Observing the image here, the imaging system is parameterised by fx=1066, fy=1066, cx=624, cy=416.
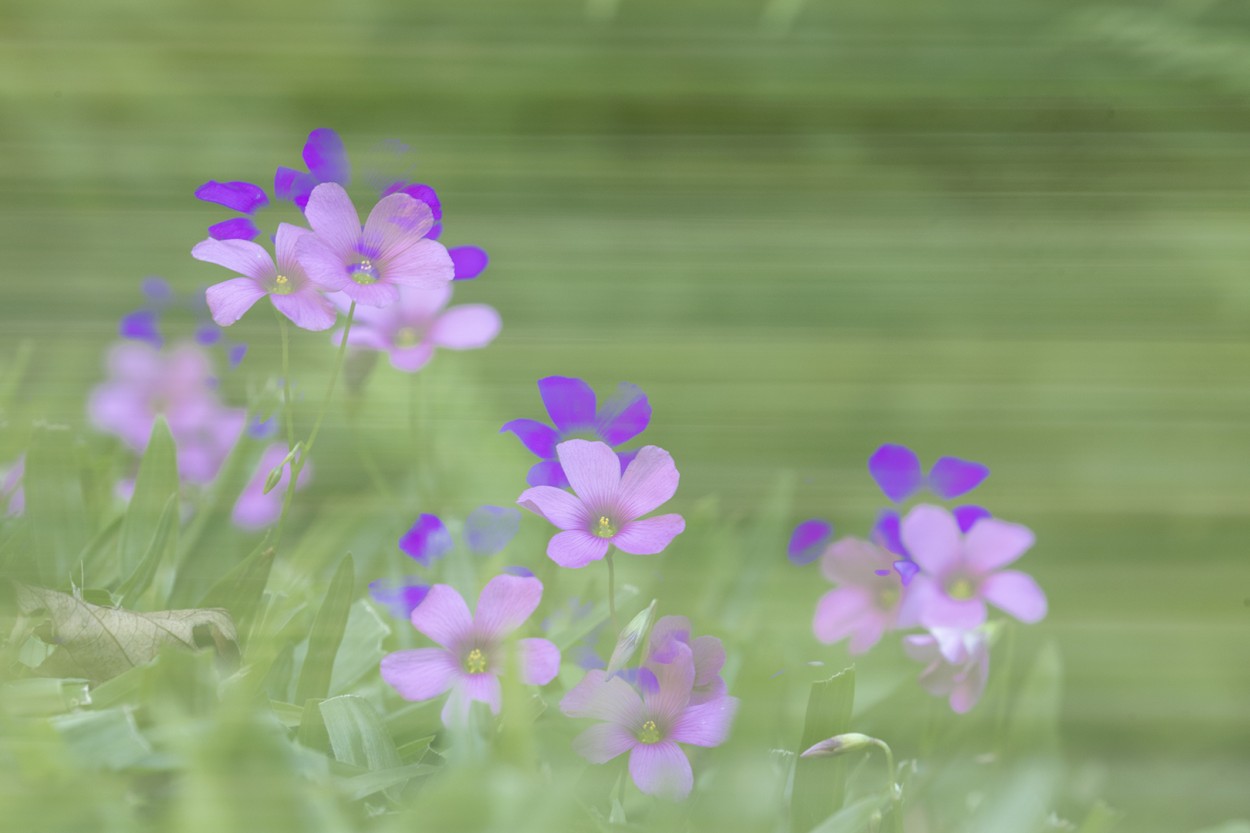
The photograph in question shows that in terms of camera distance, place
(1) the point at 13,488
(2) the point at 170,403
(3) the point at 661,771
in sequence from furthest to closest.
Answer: (2) the point at 170,403 < (1) the point at 13,488 < (3) the point at 661,771

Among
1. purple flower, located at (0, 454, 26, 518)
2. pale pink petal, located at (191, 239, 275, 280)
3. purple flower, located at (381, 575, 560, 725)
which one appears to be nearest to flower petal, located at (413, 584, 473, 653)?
purple flower, located at (381, 575, 560, 725)

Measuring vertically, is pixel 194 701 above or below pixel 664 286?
below

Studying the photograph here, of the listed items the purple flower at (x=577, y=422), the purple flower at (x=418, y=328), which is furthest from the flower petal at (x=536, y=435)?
the purple flower at (x=418, y=328)

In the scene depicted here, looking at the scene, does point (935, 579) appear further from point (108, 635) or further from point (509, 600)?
point (108, 635)

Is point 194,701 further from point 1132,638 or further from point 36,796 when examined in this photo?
point 1132,638

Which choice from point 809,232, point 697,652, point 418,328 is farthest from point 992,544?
point 809,232

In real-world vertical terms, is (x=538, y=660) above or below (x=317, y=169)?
below

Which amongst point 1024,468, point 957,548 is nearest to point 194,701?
point 957,548
